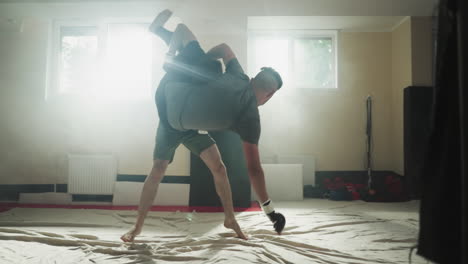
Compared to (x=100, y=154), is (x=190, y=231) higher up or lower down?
lower down

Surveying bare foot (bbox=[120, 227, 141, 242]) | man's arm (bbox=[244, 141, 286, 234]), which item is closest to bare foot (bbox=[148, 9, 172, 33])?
man's arm (bbox=[244, 141, 286, 234])

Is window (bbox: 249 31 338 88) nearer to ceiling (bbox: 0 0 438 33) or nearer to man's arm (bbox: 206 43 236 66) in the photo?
ceiling (bbox: 0 0 438 33)

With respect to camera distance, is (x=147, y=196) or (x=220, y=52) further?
(x=147, y=196)

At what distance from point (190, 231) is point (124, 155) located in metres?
1.75

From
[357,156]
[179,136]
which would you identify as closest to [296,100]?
[357,156]

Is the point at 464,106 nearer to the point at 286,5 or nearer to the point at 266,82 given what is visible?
the point at 266,82

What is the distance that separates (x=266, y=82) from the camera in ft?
5.59

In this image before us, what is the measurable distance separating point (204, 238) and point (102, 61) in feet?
9.90

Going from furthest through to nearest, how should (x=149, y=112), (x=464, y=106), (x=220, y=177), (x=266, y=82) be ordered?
(x=149, y=112), (x=220, y=177), (x=266, y=82), (x=464, y=106)

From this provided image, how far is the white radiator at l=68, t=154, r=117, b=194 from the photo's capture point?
3559 millimetres

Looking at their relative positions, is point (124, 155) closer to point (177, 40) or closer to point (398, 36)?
point (177, 40)

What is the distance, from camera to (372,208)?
10.6ft

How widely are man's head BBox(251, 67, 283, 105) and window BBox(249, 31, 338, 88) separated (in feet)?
8.91

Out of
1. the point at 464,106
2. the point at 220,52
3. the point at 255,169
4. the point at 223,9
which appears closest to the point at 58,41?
the point at 223,9
